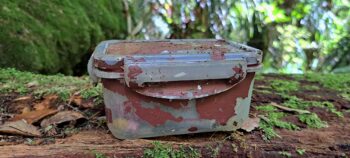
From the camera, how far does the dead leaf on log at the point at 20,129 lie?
4.95ft

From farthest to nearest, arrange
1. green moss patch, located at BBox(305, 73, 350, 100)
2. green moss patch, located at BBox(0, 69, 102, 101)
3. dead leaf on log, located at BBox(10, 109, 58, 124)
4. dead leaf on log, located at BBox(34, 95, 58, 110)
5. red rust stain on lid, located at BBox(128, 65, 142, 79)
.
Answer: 1. green moss patch, located at BBox(305, 73, 350, 100)
2. green moss patch, located at BBox(0, 69, 102, 101)
3. dead leaf on log, located at BBox(34, 95, 58, 110)
4. dead leaf on log, located at BBox(10, 109, 58, 124)
5. red rust stain on lid, located at BBox(128, 65, 142, 79)

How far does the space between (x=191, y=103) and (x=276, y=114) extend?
0.58 meters

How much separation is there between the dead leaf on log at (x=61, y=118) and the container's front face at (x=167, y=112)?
9.8 inches

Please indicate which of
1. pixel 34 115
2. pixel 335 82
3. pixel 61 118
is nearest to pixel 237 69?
pixel 61 118

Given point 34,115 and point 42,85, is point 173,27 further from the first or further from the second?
point 34,115

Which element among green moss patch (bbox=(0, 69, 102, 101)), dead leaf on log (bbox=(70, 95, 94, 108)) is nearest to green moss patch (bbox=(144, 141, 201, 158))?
dead leaf on log (bbox=(70, 95, 94, 108))

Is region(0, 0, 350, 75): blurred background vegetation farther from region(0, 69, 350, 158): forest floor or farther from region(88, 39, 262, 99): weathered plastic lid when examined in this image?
region(88, 39, 262, 99): weathered plastic lid

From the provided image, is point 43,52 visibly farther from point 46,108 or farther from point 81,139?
point 81,139

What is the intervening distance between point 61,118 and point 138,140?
1.34 feet

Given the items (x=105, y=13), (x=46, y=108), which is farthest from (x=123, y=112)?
(x=105, y=13)

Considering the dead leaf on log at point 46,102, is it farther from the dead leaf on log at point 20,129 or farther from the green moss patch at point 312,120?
the green moss patch at point 312,120

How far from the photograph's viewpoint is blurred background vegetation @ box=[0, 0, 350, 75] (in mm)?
2559

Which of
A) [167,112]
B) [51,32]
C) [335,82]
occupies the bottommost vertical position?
[335,82]

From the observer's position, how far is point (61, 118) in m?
1.64
